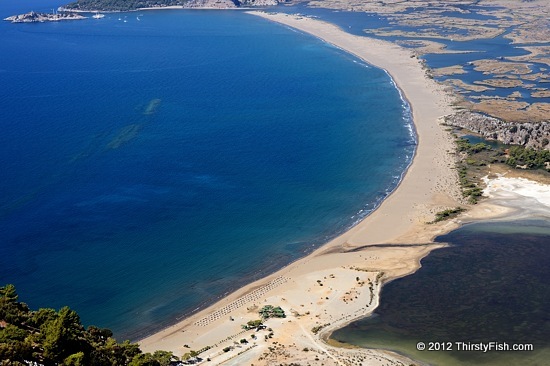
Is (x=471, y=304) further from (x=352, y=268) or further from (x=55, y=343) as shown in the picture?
(x=55, y=343)

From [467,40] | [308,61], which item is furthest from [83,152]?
[467,40]

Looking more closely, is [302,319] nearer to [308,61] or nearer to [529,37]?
[308,61]

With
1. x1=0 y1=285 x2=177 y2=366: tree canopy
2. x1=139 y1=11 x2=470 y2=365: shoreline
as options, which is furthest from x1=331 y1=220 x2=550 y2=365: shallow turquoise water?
x1=0 y1=285 x2=177 y2=366: tree canopy

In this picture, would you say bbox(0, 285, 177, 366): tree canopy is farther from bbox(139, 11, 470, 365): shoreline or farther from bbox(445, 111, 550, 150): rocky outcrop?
bbox(445, 111, 550, 150): rocky outcrop

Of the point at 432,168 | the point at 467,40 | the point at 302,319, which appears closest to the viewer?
the point at 302,319

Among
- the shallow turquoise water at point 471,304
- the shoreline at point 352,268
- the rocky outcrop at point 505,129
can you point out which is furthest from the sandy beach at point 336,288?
the rocky outcrop at point 505,129

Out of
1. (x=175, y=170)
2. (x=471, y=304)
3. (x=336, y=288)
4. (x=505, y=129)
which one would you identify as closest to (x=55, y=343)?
(x=336, y=288)
